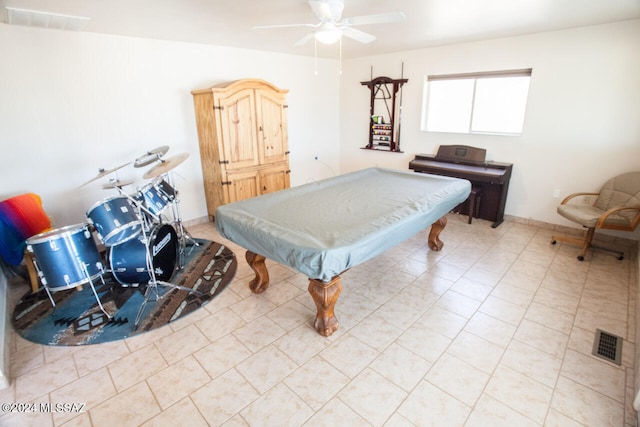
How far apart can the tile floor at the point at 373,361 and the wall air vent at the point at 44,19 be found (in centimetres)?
238

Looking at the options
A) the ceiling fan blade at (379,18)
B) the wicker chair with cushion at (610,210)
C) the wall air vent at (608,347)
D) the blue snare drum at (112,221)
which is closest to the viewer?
the wall air vent at (608,347)

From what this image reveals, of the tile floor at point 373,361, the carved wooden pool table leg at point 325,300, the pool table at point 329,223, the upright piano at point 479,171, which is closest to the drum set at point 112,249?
the tile floor at point 373,361

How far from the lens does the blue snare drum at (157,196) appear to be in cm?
302

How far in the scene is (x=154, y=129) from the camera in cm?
390

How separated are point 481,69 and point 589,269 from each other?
276 cm

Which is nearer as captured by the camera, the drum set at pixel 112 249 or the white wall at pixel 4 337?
the white wall at pixel 4 337

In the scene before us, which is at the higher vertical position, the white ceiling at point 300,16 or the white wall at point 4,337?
the white ceiling at point 300,16

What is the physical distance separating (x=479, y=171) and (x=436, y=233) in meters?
1.29

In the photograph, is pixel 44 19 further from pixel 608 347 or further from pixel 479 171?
pixel 608 347

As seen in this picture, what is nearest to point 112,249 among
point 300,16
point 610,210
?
point 300,16

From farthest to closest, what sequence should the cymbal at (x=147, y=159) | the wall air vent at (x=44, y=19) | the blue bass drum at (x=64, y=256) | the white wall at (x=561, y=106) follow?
1. the white wall at (x=561, y=106)
2. the cymbal at (x=147, y=159)
3. the wall air vent at (x=44, y=19)
4. the blue bass drum at (x=64, y=256)

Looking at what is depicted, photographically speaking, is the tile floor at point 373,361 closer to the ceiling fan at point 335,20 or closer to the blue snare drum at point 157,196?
the blue snare drum at point 157,196

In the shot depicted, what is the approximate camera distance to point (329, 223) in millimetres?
2285

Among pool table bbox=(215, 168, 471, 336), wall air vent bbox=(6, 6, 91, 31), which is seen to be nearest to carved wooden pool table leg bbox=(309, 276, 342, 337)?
pool table bbox=(215, 168, 471, 336)
